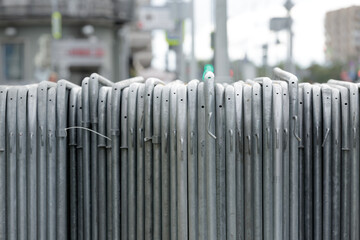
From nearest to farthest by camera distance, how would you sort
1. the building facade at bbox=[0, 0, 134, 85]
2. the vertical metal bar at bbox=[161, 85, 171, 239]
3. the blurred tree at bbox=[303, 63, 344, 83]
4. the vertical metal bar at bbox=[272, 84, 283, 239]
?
the vertical metal bar at bbox=[272, 84, 283, 239], the vertical metal bar at bbox=[161, 85, 171, 239], the building facade at bbox=[0, 0, 134, 85], the blurred tree at bbox=[303, 63, 344, 83]

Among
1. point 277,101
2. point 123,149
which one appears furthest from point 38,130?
point 277,101

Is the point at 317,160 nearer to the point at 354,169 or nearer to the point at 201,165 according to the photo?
the point at 354,169

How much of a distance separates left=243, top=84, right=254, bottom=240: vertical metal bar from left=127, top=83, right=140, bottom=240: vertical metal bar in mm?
657

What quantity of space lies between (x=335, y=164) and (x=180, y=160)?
0.89 m

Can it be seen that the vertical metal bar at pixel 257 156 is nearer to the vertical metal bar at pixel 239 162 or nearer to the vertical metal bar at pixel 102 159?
the vertical metal bar at pixel 239 162

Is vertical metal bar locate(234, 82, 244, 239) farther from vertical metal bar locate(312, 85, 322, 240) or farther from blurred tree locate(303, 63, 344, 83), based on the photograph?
blurred tree locate(303, 63, 344, 83)

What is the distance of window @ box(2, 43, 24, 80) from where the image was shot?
45.4 m

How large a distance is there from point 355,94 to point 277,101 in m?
0.49

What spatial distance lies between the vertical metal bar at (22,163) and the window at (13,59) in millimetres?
41869

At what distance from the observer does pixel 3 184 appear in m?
4.50

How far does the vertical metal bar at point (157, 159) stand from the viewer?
4.36 meters

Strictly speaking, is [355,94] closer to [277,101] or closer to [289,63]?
[277,101]

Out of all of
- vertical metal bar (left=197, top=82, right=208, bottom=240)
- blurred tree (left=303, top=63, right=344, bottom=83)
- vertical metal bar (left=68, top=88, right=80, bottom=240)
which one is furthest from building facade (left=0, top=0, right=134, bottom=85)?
blurred tree (left=303, top=63, right=344, bottom=83)

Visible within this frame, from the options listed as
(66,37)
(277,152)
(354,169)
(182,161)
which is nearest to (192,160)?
(182,161)
